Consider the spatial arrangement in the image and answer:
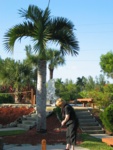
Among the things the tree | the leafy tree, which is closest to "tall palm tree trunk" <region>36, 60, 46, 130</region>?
the leafy tree

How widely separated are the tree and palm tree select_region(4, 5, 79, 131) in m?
26.2

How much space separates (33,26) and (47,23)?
58 centimetres

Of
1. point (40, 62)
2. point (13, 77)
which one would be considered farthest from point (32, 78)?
point (40, 62)

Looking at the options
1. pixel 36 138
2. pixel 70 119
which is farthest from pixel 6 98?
pixel 70 119

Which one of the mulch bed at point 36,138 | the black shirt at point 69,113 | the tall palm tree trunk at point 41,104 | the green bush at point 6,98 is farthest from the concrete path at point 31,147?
the green bush at point 6,98

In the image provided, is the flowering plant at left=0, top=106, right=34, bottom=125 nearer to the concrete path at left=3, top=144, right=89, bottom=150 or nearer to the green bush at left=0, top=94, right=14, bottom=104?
the green bush at left=0, top=94, right=14, bottom=104

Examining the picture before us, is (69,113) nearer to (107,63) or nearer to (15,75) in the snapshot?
(15,75)

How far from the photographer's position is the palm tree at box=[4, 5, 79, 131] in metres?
14.1

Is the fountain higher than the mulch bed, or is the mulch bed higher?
the fountain

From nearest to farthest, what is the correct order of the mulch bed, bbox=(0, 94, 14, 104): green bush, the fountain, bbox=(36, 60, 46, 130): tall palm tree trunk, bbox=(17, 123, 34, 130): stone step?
the mulch bed → bbox=(36, 60, 46, 130): tall palm tree trunk → bbox=(17, 123, 34, 130): stone step → bbox=(0, 94, 14, 104): green bush → the fountain

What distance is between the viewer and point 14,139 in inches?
514

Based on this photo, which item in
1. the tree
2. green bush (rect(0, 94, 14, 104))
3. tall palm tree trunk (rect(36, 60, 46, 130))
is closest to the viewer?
tall palm tree trunk (rect(36, 60, 46, 130))

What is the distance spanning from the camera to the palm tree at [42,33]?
1412 cm

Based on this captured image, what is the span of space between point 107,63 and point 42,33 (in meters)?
28.0
